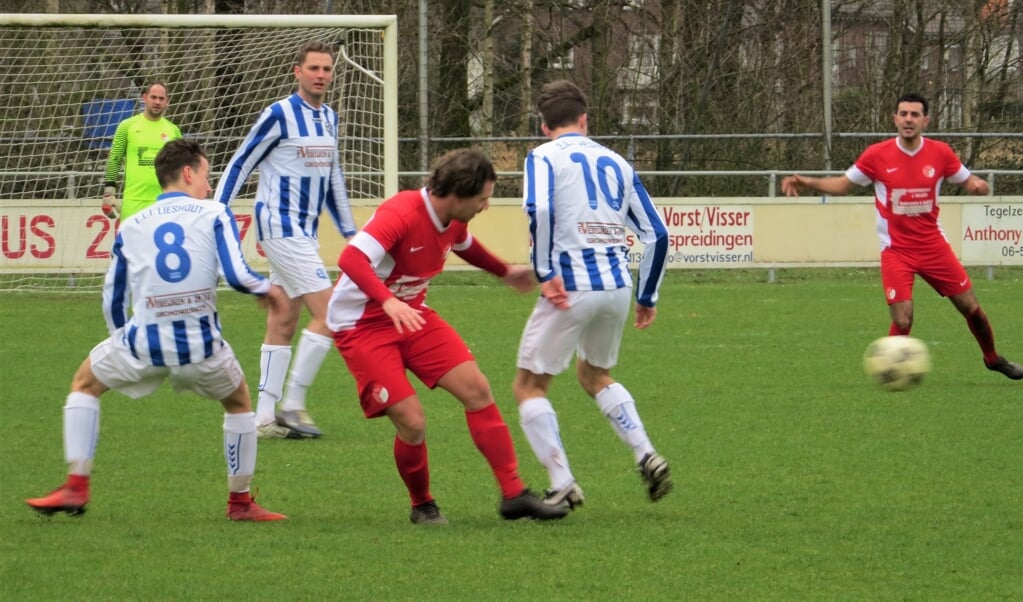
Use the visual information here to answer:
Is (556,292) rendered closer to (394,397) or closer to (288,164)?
(394,397)

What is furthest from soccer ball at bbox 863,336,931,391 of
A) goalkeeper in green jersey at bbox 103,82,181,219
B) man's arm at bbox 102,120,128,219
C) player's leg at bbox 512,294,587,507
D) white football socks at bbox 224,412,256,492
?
man's arm at bbox 102,120,128,219

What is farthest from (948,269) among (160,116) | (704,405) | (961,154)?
(961,154)

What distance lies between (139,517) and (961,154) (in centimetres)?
1717

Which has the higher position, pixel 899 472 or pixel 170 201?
pixel 170 201

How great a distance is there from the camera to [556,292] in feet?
19.1

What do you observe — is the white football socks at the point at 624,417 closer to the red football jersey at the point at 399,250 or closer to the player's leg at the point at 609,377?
the player's leg at the point at 609,377

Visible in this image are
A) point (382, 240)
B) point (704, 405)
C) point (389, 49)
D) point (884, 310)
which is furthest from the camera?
point (884, 310)

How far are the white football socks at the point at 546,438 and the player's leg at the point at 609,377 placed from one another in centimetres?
27

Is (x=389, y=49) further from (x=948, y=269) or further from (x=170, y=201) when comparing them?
(x=170, y=201)

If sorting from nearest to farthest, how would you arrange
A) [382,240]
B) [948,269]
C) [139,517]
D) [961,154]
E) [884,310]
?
[382,240] < [139,517] < [948,269] < [884,310] < [961,154]

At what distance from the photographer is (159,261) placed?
5441 mm

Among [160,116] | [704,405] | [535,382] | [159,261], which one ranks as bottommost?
[704,405]

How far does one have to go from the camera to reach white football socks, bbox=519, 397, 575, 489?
5.82 m

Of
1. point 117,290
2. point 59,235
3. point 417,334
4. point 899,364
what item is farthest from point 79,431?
point 59,235
